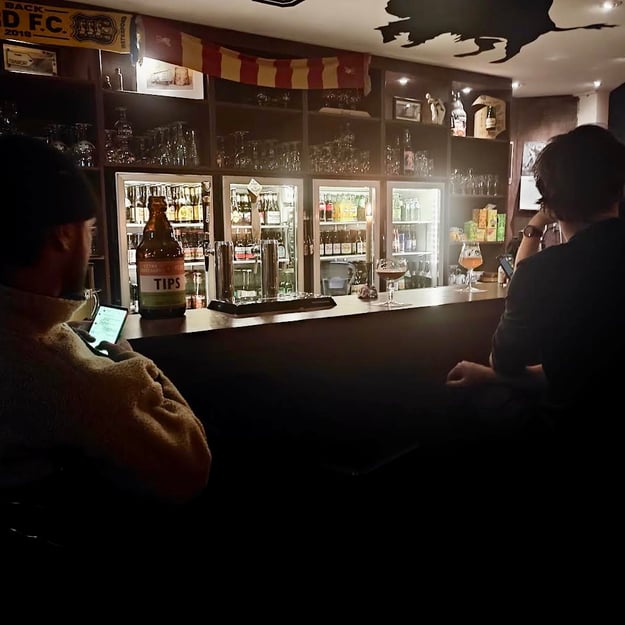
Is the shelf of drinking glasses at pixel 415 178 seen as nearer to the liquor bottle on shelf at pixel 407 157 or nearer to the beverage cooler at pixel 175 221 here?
the liquor bottle on shelf at pixel 407 157

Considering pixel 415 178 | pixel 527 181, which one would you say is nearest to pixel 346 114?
pixel 415 178

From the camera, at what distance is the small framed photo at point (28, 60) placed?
140 inches

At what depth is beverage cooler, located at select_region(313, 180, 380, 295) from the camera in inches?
193

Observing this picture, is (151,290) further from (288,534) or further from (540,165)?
(540,165)

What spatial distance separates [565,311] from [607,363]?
0.52 ft

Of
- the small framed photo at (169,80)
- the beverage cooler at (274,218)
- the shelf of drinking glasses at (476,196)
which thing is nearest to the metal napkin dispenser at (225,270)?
the beverage cooler at (274,218)

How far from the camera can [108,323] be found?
5.16 feet

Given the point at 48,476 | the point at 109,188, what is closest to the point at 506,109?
the point at 109,188

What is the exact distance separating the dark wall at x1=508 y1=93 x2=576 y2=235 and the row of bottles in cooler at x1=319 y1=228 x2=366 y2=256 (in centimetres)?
223

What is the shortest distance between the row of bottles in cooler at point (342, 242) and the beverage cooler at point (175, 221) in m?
1.01

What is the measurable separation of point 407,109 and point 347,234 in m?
1.17

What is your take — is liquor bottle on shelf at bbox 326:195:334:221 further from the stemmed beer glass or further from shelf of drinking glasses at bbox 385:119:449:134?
the stemmed beer glass

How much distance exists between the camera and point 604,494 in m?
1.57

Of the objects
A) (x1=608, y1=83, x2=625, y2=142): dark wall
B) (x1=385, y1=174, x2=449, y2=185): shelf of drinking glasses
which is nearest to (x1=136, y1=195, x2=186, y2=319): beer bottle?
(x1=385, y1=174, x2=449, y2=185): shelf of drinking glasses
